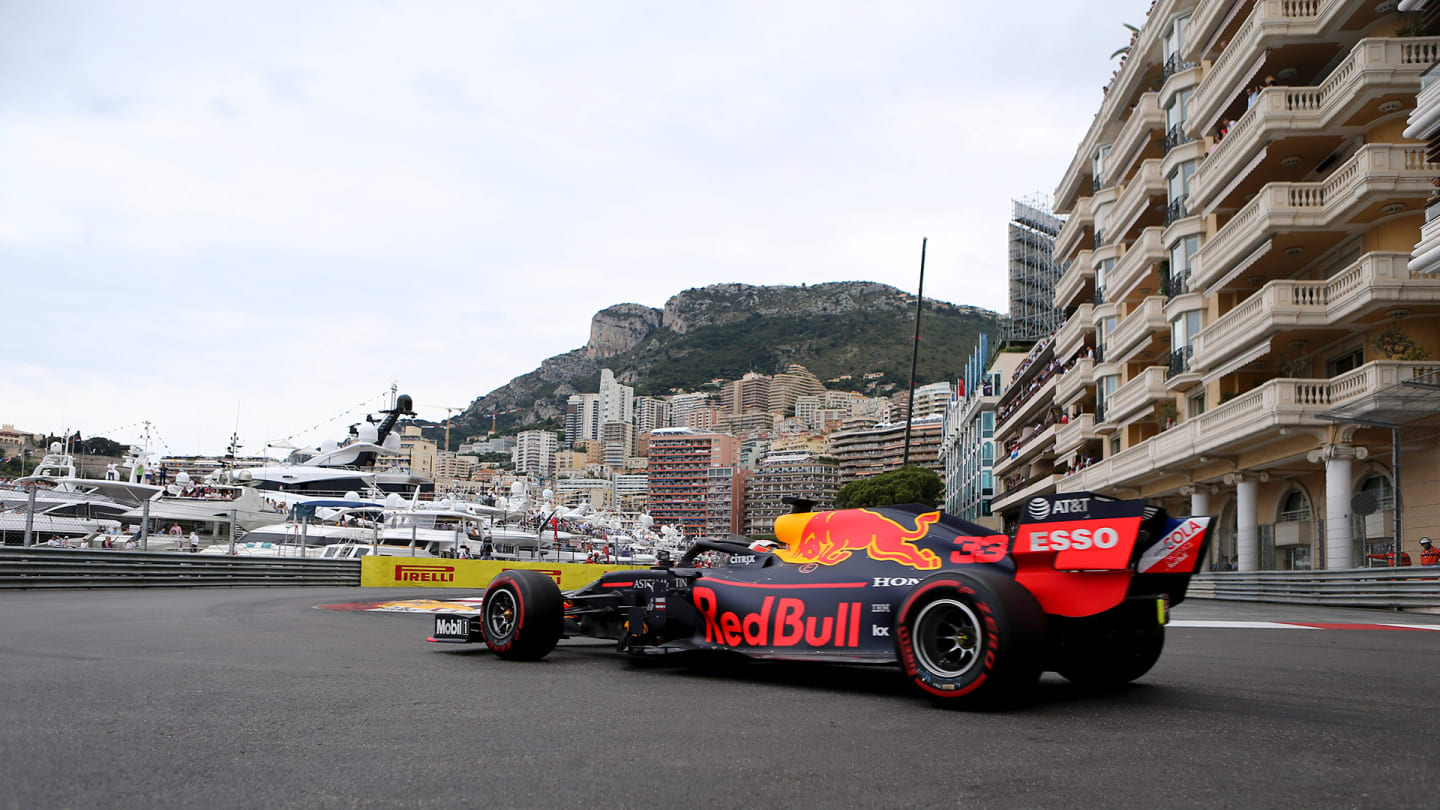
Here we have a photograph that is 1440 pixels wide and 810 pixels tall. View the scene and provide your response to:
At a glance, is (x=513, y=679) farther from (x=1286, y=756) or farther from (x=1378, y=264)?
(x=1378, y=264)

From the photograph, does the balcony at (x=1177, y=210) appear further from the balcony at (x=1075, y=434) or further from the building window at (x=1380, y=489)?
the building window at (x=1380, y=489)

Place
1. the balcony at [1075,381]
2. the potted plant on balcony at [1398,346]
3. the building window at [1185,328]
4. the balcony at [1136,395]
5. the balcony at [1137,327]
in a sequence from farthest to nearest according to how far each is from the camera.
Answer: the balcony at [1075,381]
the balcony at [1137,327]
the balcony at [1136,395]
the building window at [1185,328]
the potted plant on balcony at [1398,346]

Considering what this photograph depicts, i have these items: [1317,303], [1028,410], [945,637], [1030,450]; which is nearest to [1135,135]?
[1317,303]

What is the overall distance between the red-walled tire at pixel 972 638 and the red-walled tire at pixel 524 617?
3.36 metres

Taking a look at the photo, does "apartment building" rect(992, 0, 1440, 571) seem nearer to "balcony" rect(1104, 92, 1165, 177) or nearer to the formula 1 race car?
"balcony" rect(1104, 92, 1165, 177)

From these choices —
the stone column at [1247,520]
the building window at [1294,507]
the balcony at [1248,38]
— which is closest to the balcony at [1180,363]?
the stone column at [1247,520]

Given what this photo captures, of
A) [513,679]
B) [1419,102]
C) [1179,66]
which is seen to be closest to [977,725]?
[513,679]

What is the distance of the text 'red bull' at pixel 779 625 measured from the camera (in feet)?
21.8

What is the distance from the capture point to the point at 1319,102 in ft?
91.7

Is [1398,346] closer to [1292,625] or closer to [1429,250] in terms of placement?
[1429,250]

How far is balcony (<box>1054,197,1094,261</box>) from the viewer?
48287 millimetres

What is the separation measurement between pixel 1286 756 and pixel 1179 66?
38.1 metres

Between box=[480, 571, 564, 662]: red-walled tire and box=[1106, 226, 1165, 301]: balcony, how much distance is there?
3476 centimetres

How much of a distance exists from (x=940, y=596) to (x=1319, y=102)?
92.0 ft
